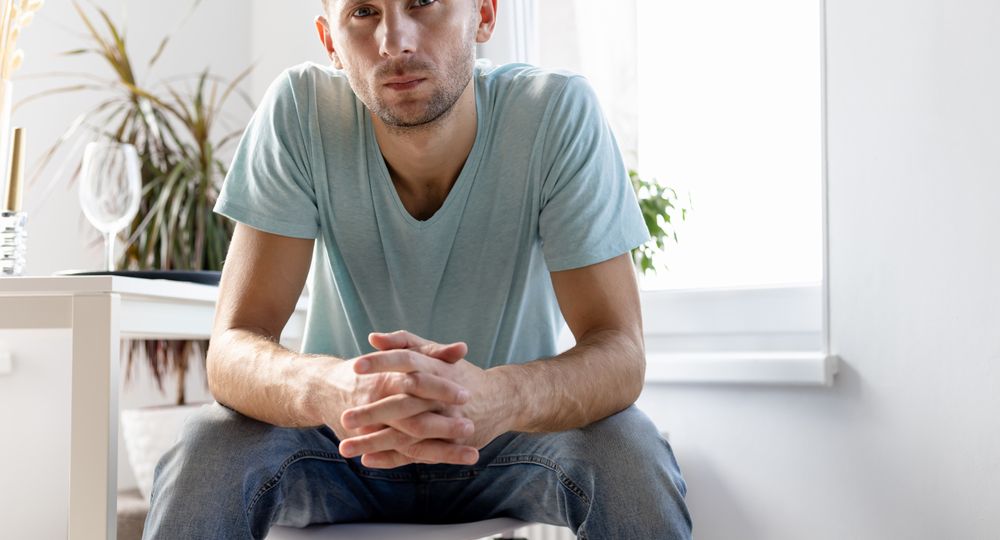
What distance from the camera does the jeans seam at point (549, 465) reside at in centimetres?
114

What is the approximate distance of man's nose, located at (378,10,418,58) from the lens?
49.6 inches

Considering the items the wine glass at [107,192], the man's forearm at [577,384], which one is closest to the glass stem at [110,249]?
the wine glass at [107,192]

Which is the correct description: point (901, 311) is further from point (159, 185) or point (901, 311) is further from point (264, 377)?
point (159, 185)

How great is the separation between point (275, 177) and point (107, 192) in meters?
0.42

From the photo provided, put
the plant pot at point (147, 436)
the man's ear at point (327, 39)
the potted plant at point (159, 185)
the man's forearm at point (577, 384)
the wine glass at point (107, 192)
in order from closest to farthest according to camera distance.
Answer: the man's forearm at point (577, 384) < the man's ear at point (327, 39) < the wine glass at point (107, 192) < the plant pot at point (147, 436) < the potted plant at point (159, 185)

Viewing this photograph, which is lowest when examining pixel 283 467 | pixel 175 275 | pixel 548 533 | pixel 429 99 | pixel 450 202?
pixel 548 533

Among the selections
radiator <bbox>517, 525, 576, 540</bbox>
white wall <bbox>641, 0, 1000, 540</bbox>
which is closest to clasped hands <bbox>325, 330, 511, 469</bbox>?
white wall <bbox>641, 0, 1000, 540</bbox>

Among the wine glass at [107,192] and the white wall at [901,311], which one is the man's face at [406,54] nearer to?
the wine glass at [107,192]

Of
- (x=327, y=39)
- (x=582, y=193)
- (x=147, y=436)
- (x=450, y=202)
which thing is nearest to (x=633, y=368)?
(x=582, y=193)

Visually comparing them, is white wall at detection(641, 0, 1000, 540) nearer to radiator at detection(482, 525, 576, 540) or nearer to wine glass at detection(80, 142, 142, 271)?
radiator at detection(482, 525, 576, 540)

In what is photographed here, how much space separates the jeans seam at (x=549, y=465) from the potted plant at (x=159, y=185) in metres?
1.24

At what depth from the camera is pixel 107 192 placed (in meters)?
1.60

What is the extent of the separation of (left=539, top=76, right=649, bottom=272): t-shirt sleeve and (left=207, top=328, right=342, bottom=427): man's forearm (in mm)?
371

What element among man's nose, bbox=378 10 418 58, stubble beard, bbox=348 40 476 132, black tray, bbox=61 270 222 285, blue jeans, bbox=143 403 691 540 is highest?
man's nose, bbox=378 10 418 58
